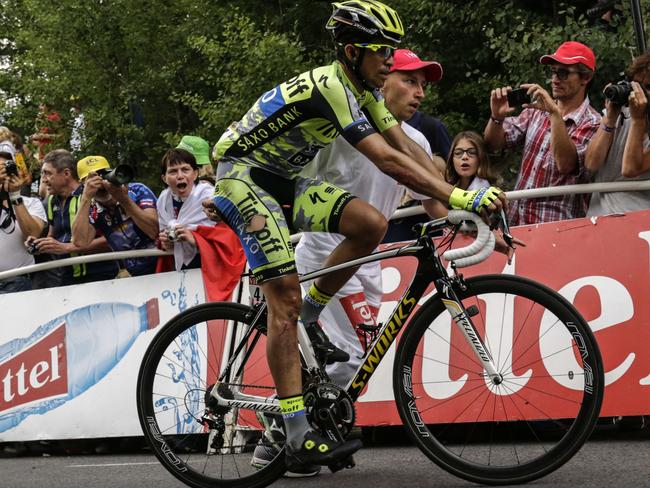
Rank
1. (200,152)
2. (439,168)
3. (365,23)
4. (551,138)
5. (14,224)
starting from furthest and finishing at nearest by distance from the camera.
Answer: (14,224), (200,152), (439,168), (551,138), (365,23)

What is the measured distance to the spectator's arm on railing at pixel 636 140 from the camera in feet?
20.2

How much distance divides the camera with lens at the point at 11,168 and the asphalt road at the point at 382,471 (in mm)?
2565

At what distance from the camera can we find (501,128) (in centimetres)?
713

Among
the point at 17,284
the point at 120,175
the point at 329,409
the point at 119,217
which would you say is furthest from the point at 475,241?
the point at 17,284

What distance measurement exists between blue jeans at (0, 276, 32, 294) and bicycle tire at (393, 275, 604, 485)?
4.18 meters

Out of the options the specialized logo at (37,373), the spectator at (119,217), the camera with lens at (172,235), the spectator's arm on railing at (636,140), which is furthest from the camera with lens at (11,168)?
the spectator's arm on railing at (636,140)

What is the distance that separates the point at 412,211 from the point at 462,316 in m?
2.37

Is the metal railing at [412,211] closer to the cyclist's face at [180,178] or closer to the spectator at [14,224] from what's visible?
the spectator at [14,224]

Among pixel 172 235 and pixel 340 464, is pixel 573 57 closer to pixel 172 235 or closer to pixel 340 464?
pixel 172 235

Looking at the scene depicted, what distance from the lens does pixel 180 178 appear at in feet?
26.8

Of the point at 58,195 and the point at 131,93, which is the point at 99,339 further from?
the point at 131,93

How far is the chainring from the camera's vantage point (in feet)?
16.6

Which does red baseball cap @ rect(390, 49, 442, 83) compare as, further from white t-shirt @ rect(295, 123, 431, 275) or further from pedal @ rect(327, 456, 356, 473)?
pedal @ rect(327, 456, 356, 473)

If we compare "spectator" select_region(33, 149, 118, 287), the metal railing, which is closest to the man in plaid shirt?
the metal railing
